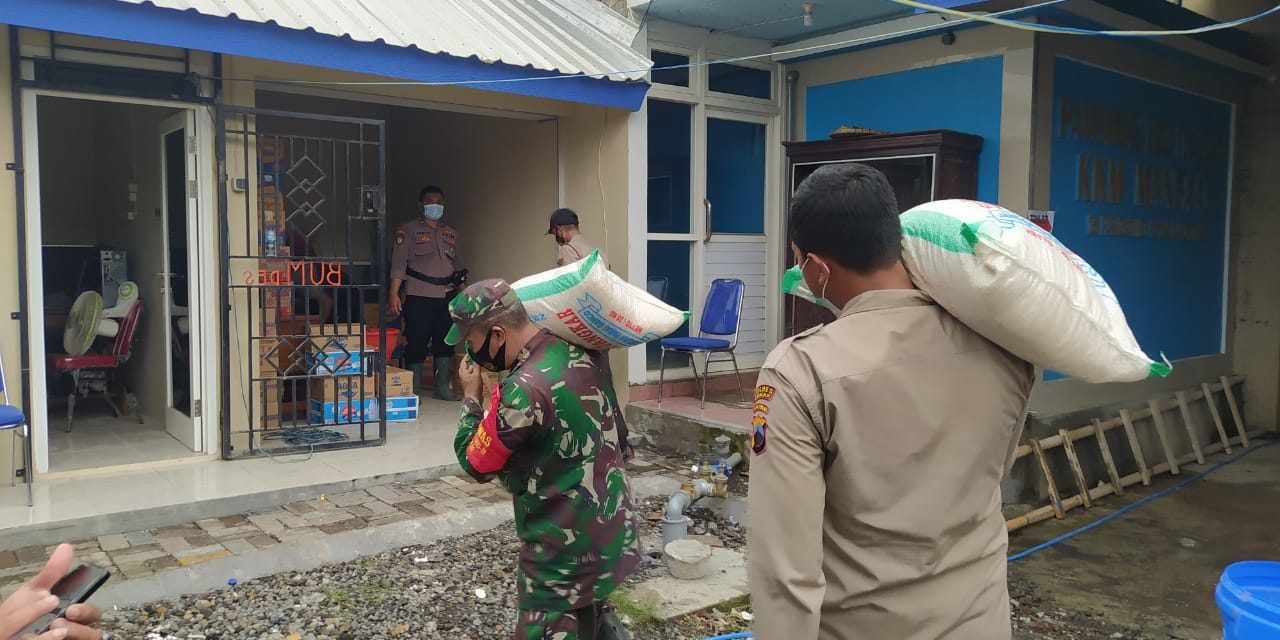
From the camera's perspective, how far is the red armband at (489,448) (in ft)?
7.73

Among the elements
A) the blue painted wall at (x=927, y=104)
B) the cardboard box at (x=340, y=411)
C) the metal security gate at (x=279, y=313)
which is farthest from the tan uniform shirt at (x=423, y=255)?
the blue painted wall at (x=927, y=104)

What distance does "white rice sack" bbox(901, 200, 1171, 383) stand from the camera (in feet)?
4.84

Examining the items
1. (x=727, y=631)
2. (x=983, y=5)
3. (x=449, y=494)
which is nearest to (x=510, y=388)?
(x=727, y=631)

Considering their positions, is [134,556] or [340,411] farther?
[340,411]

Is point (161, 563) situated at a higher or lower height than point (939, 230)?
lower

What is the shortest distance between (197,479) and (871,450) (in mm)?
4776

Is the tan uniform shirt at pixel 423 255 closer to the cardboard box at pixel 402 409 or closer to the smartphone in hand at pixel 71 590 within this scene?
the cardboard box at pixel 402 409

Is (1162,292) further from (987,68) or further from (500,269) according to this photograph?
(500,269)

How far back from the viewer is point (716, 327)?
23.4ft

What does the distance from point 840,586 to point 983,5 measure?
5.32 m

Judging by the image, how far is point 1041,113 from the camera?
6016 millimetres

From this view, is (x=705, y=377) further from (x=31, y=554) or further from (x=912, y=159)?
(x=31, y=554)

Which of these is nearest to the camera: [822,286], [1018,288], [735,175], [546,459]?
[1018,288]

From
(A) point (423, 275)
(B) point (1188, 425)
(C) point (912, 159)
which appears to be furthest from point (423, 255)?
(B) point (1188, 425)
